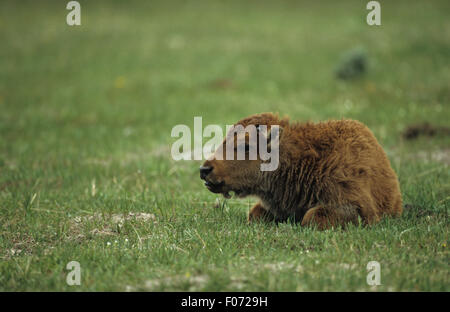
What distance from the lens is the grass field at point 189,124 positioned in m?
4.88

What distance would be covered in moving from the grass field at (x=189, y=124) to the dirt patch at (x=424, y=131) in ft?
0.72

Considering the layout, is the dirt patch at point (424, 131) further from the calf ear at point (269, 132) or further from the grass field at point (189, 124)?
the calf ear at point (269, 132)

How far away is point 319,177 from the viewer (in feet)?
19.0

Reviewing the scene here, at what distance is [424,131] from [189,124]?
5.35 metres

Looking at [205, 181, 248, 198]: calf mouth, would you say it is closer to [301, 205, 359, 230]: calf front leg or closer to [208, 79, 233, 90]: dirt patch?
[301, 205, 359, 230]: calf front leg

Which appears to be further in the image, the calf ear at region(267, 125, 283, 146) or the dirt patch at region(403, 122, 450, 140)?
the dirt patch at region(403, 122, 450, 140)

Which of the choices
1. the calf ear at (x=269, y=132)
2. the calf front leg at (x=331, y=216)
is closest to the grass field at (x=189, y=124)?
the calf front leg at (x=331, y=216)

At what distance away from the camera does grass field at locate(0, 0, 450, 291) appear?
4.88 meters

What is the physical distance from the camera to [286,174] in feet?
19.6

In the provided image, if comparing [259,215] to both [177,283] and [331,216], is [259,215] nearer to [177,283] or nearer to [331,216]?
[331,216]

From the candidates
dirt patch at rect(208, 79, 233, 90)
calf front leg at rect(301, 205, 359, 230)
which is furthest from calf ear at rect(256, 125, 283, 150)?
dirt patch at rect(208, 79, 233, 90)

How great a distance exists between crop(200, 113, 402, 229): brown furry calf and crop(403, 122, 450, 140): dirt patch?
17.3 feet

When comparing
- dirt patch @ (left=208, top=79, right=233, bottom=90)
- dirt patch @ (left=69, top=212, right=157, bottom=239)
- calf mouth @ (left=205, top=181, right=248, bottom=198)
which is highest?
dirt patch @ (left=208, top=79, right=233, bottom=90)

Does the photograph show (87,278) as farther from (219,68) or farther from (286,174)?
(219,68)
